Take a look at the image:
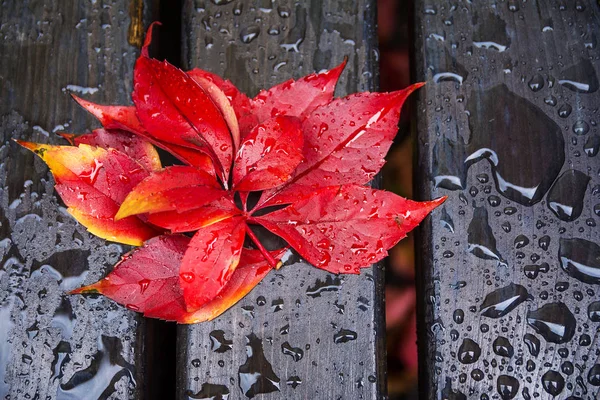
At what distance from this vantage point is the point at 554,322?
0.63 metres

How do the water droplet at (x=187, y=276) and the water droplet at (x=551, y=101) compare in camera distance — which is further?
the water droplet at (x=551, y=101)

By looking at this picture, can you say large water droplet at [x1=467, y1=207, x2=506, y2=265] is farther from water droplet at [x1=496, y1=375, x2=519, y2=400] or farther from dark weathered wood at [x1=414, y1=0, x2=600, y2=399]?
water droplet at [x1=496, y1=375, x2=519, y2=400]

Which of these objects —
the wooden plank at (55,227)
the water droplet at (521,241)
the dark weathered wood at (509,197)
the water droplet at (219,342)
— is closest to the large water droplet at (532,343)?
the dark weathered wood at (509,197)

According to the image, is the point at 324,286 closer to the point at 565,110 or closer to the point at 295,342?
the point at 295,342

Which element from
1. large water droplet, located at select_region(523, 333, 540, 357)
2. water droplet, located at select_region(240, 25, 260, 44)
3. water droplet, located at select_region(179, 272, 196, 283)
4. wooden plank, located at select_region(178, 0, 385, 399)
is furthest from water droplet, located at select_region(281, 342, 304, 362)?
water droplet, located at select_region(240, 25, 260, 44)

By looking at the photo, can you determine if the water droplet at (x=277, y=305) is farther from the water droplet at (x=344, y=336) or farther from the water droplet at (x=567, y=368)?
the water droplet at (x=567, y=368)

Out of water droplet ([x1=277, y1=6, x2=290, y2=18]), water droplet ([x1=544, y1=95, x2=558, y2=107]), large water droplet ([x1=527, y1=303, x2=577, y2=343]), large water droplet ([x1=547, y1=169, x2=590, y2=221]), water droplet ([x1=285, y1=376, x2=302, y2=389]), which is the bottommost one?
water droplet ([x1=285, y1=376, x2=302, y2=389])

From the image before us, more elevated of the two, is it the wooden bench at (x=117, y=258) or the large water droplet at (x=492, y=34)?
the large water droplet at (x=492, y=34)

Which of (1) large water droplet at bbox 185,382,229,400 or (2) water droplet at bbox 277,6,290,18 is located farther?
(2) water droplet at bbox 277,6,290,18

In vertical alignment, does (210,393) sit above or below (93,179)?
→ below

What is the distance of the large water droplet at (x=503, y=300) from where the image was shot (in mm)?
630

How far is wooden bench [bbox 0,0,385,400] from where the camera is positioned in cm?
61

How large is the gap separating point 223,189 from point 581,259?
0.45 metres

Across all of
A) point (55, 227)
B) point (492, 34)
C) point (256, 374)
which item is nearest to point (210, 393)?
point (256, 374)
